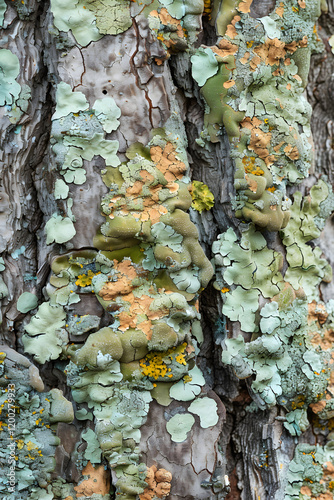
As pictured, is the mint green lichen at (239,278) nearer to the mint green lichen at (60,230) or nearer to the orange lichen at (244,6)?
the mint green lichen at (60,230)

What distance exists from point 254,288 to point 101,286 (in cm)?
67

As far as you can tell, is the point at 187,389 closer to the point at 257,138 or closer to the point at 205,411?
the point at 205,411

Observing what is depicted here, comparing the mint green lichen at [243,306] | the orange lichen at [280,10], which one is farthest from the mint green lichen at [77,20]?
the mint green lichen at [243,306]

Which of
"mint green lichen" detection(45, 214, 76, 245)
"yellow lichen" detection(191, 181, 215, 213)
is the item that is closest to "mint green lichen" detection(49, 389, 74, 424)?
"mint green lichen" detection(45, 214, 76, 245)

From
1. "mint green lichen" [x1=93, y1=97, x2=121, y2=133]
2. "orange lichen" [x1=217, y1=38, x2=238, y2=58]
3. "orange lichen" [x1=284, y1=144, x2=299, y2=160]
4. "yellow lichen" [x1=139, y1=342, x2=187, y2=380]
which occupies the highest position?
"orange lichen" [x1=217, y1=38, x2=238, y2=58]

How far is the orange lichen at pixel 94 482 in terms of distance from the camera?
1.77m

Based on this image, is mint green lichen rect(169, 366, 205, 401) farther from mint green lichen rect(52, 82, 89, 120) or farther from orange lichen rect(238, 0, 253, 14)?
orange lichen rect(238, 0, 253, 14)

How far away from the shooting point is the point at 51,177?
1870 mm

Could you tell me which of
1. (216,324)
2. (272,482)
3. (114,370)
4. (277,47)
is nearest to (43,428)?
(114,370)

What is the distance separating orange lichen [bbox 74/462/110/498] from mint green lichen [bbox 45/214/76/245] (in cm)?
91

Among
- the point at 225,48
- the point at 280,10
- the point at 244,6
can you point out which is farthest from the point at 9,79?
the point at 280,10

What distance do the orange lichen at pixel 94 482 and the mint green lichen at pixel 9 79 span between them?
5.05 feet

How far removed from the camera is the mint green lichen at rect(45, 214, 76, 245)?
1.83m

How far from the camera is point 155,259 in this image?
184 cm
